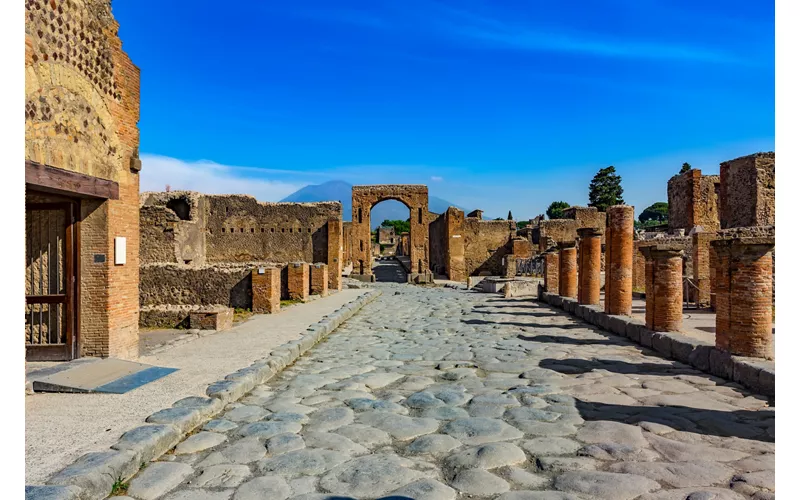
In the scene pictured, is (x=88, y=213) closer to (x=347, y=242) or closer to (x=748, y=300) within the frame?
(x=748, y=300)

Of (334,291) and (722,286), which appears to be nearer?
(722,286)

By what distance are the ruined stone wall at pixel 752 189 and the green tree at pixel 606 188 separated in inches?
1721

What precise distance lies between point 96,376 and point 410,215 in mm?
24923

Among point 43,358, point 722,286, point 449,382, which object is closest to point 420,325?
point 449,382

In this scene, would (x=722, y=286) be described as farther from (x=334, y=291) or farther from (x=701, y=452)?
(x=334, y=291)

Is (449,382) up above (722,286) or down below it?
below

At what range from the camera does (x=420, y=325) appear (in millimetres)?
10711

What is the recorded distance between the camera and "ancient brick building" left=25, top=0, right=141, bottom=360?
5.83 m

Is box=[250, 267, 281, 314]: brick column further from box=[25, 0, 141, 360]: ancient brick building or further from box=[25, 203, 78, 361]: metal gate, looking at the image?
box=[25, 203, 78, 361]: metal gate

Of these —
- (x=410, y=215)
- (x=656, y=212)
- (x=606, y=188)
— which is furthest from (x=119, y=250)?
(x=656, y=212)

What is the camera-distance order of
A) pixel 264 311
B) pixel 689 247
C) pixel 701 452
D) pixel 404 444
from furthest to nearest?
pixel 689 247
pixel 264 311
pixel 404 444
pixel 701 452

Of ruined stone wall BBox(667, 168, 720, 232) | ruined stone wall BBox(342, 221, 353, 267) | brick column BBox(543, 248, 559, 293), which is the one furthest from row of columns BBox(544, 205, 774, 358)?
ruined stone wall BBox(342, 221, 353, 267)

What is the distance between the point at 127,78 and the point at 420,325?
6685 mm

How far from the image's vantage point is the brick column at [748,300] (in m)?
5.88
